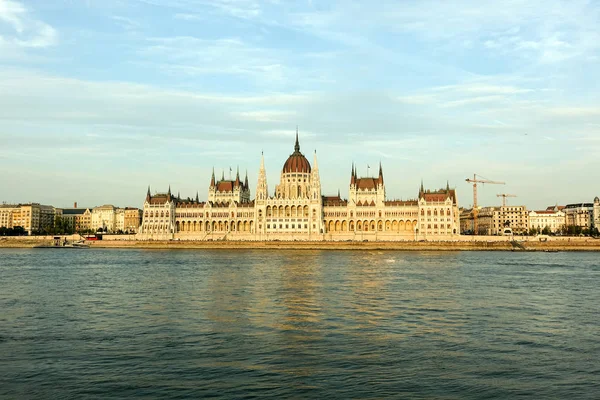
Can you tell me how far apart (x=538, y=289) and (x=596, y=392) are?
25.6 meters

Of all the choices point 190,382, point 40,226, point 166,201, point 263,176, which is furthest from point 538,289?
point 40,226

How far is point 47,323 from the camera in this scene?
25.7 m

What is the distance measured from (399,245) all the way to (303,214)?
31.5 m

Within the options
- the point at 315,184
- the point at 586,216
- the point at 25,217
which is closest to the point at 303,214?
the point at 315,184

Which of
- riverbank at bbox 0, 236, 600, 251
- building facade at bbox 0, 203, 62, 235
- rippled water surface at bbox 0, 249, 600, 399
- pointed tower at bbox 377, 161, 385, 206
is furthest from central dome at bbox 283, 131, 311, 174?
rippled water surface at bbox 0, 249, 600, 399

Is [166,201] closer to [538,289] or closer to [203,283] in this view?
[203,283]

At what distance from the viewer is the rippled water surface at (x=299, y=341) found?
1662 centimetres

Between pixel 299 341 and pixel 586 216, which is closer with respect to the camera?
pixel 299 341

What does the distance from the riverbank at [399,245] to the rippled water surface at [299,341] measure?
6638 cm

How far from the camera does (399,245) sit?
4304 inches

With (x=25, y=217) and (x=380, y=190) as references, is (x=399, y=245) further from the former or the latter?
(x=25, y=217)

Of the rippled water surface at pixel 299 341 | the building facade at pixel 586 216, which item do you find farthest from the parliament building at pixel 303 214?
the rippled water surface at pixel 299 341

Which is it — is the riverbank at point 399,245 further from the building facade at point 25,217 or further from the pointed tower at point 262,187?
the building facade at point 25,217

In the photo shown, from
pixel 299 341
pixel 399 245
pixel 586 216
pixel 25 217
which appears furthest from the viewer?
pixel 25 217
